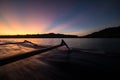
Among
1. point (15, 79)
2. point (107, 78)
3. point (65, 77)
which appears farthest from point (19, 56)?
point (107, 78)

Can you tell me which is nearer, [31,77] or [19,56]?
[19,56]

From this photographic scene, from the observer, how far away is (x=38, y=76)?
576 cm

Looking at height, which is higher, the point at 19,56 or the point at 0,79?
the point at 19,56

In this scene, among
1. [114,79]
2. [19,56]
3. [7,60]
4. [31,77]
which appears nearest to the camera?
[7,60]

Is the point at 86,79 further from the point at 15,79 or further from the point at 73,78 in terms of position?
the point at 15,79

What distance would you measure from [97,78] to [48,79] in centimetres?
280

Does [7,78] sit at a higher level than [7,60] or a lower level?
lower

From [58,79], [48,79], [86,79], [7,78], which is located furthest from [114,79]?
[7,78]

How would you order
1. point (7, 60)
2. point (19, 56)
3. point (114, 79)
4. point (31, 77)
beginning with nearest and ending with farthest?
1. point (7, 60)
2. point (19, 56)
3. point (114, 79)
4. point (31, 77)

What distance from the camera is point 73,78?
5496 millimetres

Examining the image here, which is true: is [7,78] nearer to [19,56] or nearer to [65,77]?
[19,56]

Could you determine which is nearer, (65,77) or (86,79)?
(86,79)

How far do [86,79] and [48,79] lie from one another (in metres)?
2.15

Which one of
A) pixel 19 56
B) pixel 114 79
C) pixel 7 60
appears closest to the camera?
pixel 7 60
